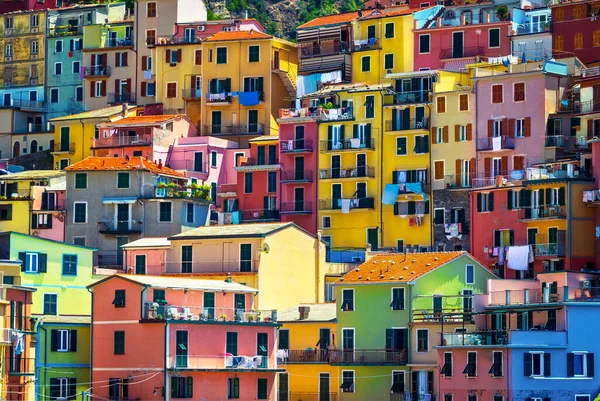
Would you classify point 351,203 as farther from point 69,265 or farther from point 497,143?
point 69,265

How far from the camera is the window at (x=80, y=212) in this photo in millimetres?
120000

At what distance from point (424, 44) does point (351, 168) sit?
36.3 feet

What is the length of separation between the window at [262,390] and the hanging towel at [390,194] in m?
24.4

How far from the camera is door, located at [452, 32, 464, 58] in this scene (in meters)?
123


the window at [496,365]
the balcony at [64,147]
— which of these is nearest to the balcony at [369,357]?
the window at [496,365]

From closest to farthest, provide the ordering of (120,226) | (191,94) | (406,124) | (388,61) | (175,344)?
(175,344) → (406,124) → (120,226) → (388,61) → (191,94)

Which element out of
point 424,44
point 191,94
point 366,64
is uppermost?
point 424,44

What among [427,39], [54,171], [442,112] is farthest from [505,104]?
[54,171]

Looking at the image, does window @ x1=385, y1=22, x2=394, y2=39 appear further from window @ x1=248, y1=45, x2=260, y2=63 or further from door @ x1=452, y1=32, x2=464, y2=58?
window @ x1=248, y1=45, x2=260, y2=63

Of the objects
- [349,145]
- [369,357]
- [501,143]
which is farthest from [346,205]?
[369,357]

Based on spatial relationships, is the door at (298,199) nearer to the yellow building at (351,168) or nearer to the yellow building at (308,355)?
the yellow building at (351,168)

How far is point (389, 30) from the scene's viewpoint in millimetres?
126812

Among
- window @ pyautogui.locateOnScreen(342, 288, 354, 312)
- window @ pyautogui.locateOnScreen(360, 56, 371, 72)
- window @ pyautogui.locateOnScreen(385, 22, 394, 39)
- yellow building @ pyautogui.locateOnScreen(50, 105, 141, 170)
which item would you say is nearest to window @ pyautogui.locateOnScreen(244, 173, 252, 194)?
window @ pyautogui.locateOnScreen(360, 56, 371, 72)

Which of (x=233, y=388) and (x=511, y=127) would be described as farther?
(x=511, y=127)
